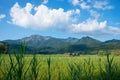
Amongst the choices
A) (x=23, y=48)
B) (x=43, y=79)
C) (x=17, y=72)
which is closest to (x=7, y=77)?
(x=17, y=72)

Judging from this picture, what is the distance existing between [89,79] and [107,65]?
34 cm

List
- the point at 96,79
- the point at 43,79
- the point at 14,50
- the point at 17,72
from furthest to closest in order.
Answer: the point at 96,79
the point at 43,79
the point at 14,50
the point at 17,72

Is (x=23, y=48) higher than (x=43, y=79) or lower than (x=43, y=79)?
higher

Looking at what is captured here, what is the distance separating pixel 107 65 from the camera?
354 centimetres

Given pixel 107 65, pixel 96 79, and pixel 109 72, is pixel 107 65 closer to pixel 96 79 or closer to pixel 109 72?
pixel 109 72

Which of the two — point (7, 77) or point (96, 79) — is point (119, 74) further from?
point (7, 77)

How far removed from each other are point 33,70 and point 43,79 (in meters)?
2.69

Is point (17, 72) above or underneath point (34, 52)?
underneath

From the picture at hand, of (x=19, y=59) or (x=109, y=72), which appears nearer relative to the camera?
(x=19, y=59)

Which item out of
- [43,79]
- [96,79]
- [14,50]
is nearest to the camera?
[14,50]

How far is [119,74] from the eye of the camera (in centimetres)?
738

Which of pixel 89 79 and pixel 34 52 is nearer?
pixel 34 52

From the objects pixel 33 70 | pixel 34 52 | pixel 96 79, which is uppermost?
pixel 34 52

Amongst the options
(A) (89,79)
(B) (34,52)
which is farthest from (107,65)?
(B) (34,52)
